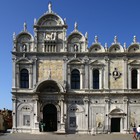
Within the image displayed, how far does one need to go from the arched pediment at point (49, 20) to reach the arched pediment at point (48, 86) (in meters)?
7.43

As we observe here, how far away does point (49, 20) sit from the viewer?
4050 cm

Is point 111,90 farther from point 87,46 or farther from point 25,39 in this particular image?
point 25,39

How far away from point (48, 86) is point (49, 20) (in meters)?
8.40

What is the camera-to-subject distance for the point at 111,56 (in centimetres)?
3984

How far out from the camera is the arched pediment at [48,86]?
3859cm

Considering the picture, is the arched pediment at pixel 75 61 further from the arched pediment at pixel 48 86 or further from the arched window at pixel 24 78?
the arched window at pixel 24 78

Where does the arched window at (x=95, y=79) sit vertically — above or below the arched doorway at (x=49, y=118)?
above

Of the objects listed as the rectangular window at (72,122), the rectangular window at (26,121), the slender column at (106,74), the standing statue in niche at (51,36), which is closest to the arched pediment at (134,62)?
the slender column at (106,74)

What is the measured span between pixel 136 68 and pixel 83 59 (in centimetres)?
666

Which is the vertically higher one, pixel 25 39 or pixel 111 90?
pixel 25 39

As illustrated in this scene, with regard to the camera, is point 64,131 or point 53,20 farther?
point 53,20

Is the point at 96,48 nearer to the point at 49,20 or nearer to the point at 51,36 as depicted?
the point at 51,36

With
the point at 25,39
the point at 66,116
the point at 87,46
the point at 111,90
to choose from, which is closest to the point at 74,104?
the point at 66,116

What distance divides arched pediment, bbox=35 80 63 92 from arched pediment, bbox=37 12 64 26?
7430mm
